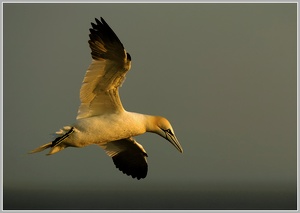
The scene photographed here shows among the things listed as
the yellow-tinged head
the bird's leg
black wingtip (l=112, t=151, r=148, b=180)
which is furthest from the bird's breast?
black wingtip (l=112, t=151, r=148, b=180)

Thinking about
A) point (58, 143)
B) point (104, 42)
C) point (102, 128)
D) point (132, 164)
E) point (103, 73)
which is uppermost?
point (104, 42)

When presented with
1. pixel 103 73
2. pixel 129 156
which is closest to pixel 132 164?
pixel 129 156

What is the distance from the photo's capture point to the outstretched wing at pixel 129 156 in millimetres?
13680

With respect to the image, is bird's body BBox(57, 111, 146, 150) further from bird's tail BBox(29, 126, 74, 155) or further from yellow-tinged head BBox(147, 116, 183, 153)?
yellow-tinged head BBox(147, 116, 183, 153)

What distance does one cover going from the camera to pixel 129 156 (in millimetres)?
14000

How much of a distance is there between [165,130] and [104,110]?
1.16 m

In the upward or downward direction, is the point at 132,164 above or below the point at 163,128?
below

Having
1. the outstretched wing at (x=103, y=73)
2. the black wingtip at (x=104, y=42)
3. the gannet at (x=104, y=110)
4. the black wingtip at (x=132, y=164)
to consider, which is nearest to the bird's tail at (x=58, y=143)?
the gannet at (x=104, y=110)

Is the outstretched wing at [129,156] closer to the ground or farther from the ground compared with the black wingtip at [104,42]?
closer to the ground

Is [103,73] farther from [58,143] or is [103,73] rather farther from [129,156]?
[129,156]

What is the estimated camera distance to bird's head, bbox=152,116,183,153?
1259 cm

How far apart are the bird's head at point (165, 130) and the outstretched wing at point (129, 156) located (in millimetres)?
964

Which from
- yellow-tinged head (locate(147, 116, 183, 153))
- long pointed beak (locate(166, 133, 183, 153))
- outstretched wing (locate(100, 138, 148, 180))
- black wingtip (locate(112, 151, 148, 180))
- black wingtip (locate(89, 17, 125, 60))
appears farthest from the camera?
black wingtip (locate(112, 151, 148, 180))

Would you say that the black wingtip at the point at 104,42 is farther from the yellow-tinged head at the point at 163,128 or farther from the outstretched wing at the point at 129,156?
the outstretched wing at the point at 129,156
